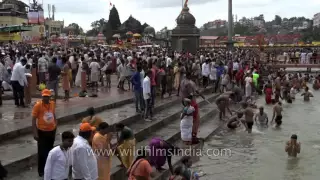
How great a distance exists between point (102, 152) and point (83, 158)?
1179mm

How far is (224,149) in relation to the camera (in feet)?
40.8

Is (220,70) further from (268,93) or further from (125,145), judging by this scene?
(125,145)

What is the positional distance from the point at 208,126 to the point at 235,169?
4.57m

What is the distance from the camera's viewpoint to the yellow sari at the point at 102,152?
6805 millimetres

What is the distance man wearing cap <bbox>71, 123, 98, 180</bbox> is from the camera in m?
5.73

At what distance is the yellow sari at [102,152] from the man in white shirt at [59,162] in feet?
3.56

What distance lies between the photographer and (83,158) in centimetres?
575

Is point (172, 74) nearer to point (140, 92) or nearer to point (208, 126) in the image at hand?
point (208, 126)

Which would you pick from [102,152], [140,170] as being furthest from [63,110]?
[140,170]

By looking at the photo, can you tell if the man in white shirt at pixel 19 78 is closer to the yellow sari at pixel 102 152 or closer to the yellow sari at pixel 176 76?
the yellow sari at pixel 102 152

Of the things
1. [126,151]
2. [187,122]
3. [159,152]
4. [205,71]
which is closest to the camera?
[126,151]

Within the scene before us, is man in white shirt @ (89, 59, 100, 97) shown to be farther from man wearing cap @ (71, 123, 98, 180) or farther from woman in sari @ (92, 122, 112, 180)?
man wearing cap @ (71, 123, 98, 180)

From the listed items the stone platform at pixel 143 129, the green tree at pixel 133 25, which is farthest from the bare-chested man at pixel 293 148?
the green tree at pixel 133 25

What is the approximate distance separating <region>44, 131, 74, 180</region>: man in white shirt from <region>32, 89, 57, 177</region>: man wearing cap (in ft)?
5.37
